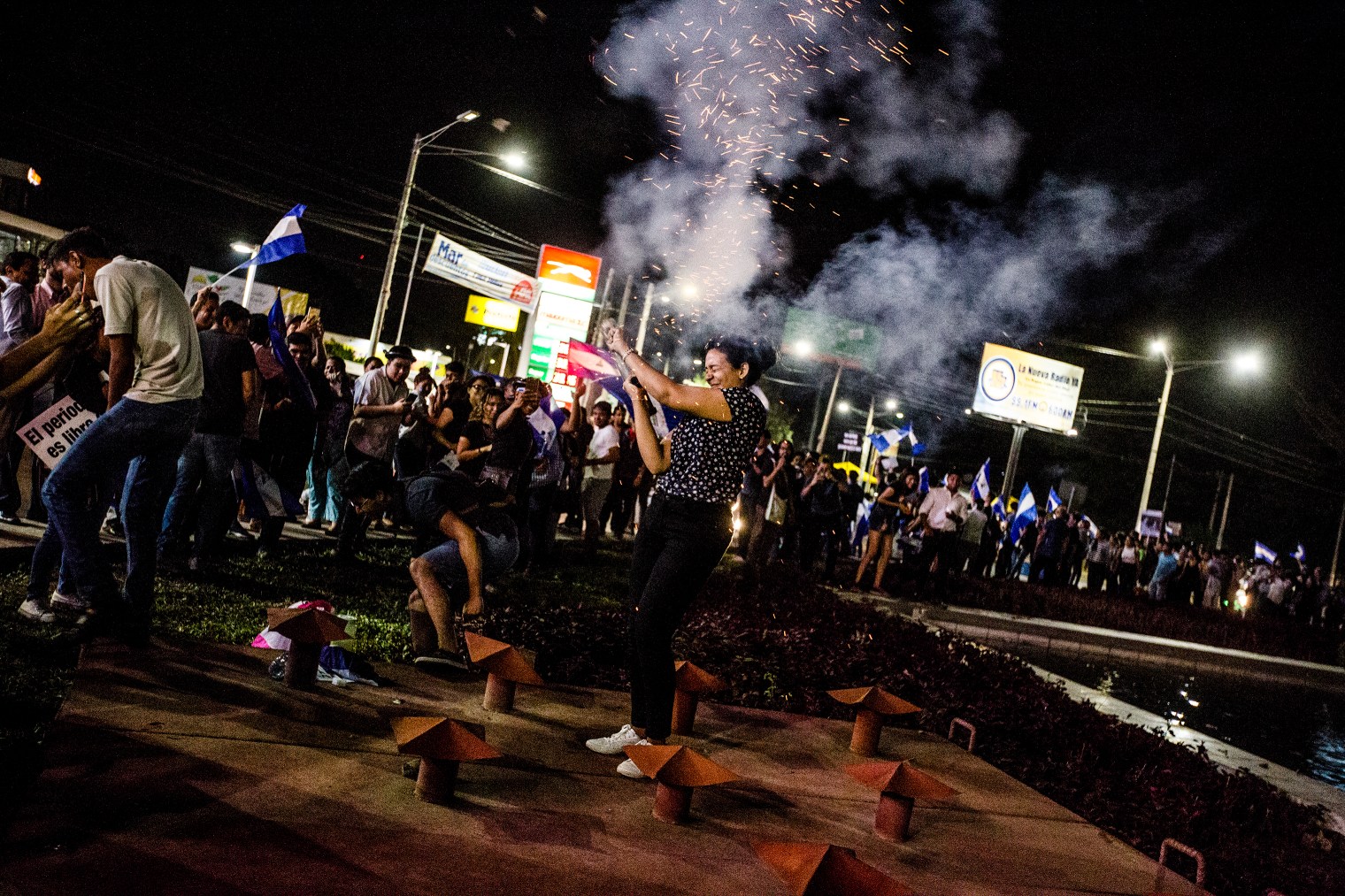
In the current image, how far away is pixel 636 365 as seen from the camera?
407 cm

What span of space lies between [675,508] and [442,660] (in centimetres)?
189

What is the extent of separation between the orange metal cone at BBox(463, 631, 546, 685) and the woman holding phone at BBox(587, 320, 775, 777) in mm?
564

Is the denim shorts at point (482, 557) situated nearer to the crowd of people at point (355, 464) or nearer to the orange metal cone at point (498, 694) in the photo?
the crowd of people at point (355, 464)

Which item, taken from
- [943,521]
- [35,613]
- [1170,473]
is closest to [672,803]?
[35,613]

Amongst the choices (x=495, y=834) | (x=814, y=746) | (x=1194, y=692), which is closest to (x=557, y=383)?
(x=1194, y=692)

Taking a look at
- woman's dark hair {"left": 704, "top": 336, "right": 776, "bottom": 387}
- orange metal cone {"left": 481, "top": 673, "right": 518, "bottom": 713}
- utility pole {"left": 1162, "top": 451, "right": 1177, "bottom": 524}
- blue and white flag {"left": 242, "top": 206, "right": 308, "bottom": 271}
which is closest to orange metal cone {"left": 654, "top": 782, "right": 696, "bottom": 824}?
orange metal cone {"left": 481, "top": 673, "right": 518, "bottom": 713}

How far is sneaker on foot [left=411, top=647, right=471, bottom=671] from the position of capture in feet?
16.8

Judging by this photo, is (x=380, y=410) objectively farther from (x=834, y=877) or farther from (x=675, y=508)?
(x=834, y=877)

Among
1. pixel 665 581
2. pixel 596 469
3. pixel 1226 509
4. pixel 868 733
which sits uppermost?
pixel 1226 509

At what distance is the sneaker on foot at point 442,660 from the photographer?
5109mm

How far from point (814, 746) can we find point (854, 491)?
1151cm

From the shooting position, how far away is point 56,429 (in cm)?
508

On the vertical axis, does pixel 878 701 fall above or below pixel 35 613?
above

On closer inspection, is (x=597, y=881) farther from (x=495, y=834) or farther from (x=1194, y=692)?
(x=1194, y=692)
